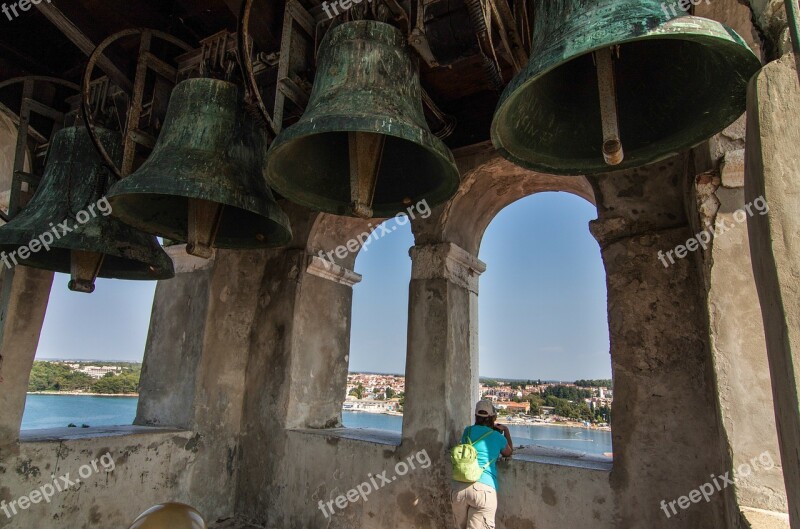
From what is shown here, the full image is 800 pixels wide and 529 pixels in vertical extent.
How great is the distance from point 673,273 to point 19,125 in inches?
189

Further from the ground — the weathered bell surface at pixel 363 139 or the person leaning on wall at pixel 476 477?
the weathered bell surface at pixel 363 139

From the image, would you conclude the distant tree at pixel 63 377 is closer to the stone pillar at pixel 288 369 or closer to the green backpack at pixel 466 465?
the stone pillar at pixel 288 369

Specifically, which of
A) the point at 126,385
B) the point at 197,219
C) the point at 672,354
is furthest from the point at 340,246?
the point at 126,385

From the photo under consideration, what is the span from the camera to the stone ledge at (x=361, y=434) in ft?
13.2

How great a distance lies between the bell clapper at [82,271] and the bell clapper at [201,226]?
961mm

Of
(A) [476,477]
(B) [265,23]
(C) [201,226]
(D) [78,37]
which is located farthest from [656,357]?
(D) [78,37]

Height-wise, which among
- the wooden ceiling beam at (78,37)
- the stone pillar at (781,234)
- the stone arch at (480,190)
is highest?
the wooden ceiling beam at (78,37)

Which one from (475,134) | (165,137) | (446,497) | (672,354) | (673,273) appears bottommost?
(446,497)

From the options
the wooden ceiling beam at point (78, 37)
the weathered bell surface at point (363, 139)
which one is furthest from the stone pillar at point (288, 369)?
the weathered bell surface at point (363, 139)

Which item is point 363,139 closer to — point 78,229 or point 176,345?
point 78,229

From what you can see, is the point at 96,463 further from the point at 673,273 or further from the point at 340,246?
the point at 673,273

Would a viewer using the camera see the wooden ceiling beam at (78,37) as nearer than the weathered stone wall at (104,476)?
Yes

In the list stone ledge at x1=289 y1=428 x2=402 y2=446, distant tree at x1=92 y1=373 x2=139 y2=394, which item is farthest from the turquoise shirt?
distant tree at x1=92 y1=373 x2=139 y2=394

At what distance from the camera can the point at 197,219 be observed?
2.50m
